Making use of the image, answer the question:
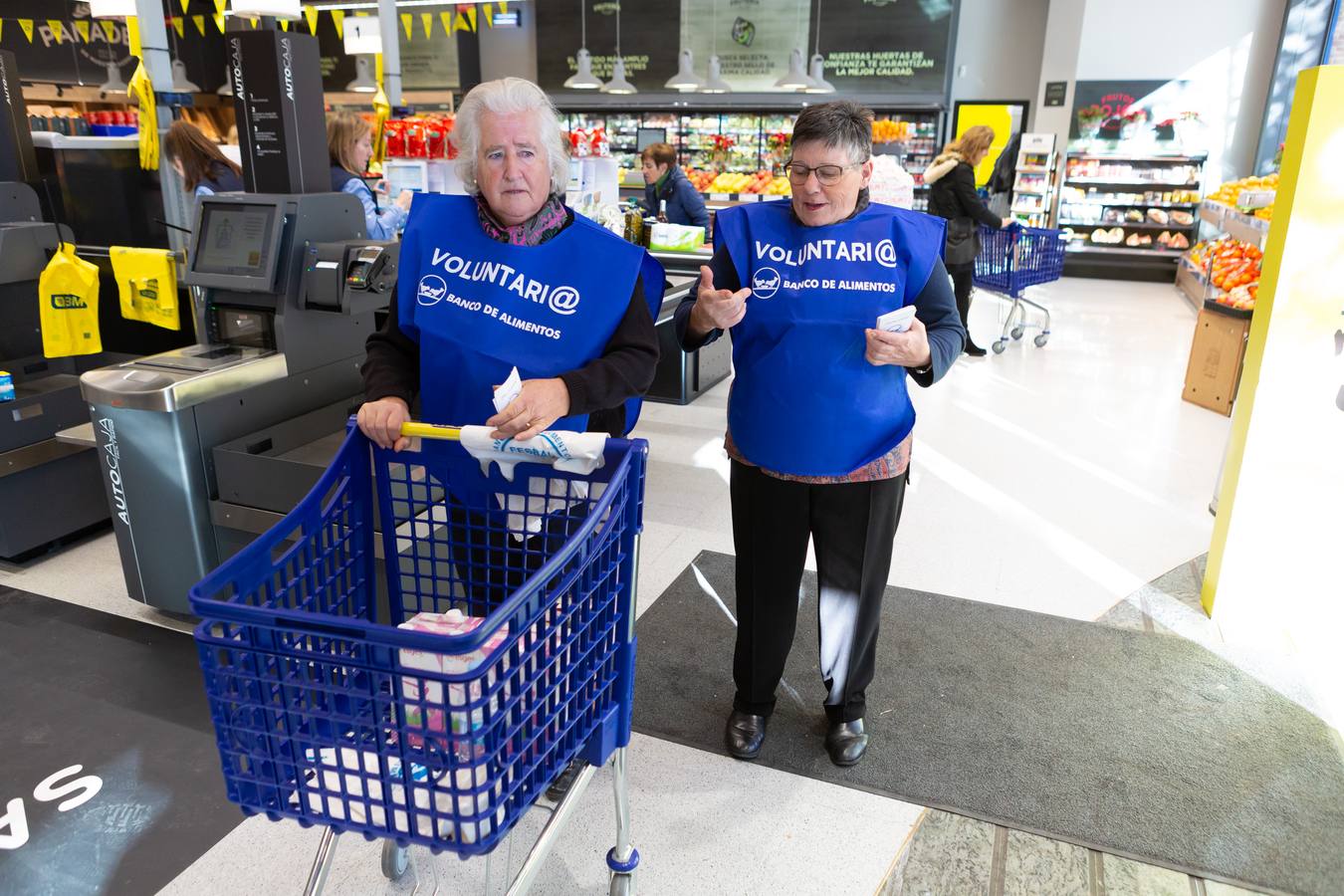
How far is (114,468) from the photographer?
2.81 meters

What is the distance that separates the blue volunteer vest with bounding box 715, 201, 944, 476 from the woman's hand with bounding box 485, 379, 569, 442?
0.56 meters

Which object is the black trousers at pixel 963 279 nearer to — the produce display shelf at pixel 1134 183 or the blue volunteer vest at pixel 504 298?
the blue volunteer vest at pixel 504 298

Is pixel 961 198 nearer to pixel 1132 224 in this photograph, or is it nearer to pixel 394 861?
pixel 394 861

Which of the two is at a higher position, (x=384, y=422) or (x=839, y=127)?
(x=839, y=127)

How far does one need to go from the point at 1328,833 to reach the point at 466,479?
213 cm

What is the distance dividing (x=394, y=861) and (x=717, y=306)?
4.39 feet

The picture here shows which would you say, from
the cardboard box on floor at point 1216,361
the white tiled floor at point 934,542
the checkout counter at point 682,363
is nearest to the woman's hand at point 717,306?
the white tiled floor at point 934,542

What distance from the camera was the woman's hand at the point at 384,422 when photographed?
1547 mm

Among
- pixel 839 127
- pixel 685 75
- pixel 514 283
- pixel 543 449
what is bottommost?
pixel 543 449

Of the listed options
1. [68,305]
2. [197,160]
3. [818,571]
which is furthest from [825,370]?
[197,160]

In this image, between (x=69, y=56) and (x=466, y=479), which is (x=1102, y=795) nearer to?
(x=466, y=479)

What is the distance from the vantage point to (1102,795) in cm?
220

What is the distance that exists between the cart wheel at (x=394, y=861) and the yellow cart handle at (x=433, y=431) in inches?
35.5

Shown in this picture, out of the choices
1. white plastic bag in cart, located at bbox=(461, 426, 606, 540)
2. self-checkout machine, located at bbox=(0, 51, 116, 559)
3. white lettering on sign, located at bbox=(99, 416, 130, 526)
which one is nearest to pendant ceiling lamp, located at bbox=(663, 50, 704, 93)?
self-checkout machine, located at bbox=(0, 51, 116, 559)
